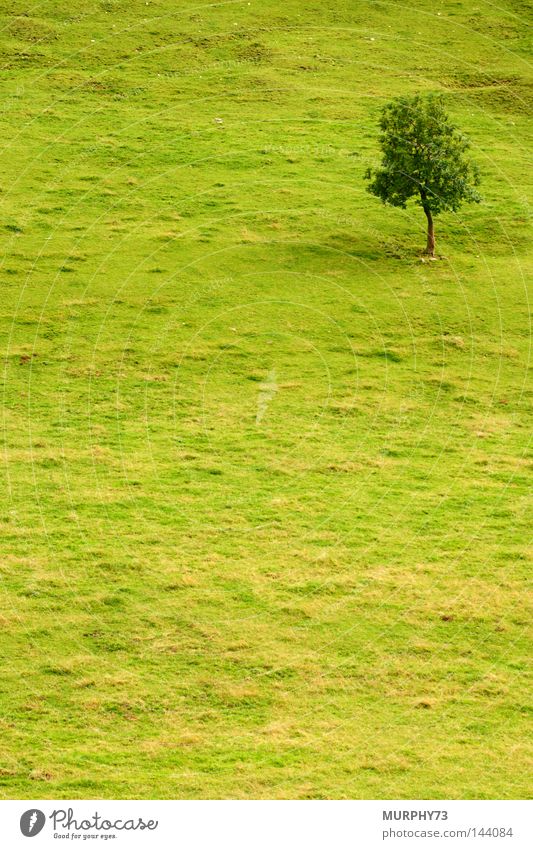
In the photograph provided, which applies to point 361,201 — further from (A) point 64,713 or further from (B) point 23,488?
(A) point 64,713

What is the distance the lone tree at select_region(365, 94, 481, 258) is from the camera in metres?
53.2

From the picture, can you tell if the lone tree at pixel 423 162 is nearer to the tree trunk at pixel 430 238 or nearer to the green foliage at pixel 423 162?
the green foliage at pixel 423 162

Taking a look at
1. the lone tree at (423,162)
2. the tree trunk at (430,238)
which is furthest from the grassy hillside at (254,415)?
the lone tree at (423,162)

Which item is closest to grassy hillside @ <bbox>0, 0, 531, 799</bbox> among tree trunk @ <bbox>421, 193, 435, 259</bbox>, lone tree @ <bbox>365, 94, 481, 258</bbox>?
tree trunk @ <bbox>421, 193, 435, 259</bbox>

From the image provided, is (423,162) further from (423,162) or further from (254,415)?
(254,415)

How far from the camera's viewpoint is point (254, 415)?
44.1m

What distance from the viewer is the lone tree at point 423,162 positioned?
53.2 m

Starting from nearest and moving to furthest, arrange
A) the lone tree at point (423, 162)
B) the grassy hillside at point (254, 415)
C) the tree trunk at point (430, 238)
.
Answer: the grassy hillside at point (254, 415)
the lone tree at point (423, 162)
the tree trunk at point (430, 238)

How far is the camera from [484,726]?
29688 millimetres

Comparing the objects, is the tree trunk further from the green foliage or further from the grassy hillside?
the grassy hillside

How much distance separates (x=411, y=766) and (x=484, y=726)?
2.40 meters

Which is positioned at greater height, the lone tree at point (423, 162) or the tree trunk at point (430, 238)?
the lone tree at point (423, 162)

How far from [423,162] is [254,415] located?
15.6 metres
